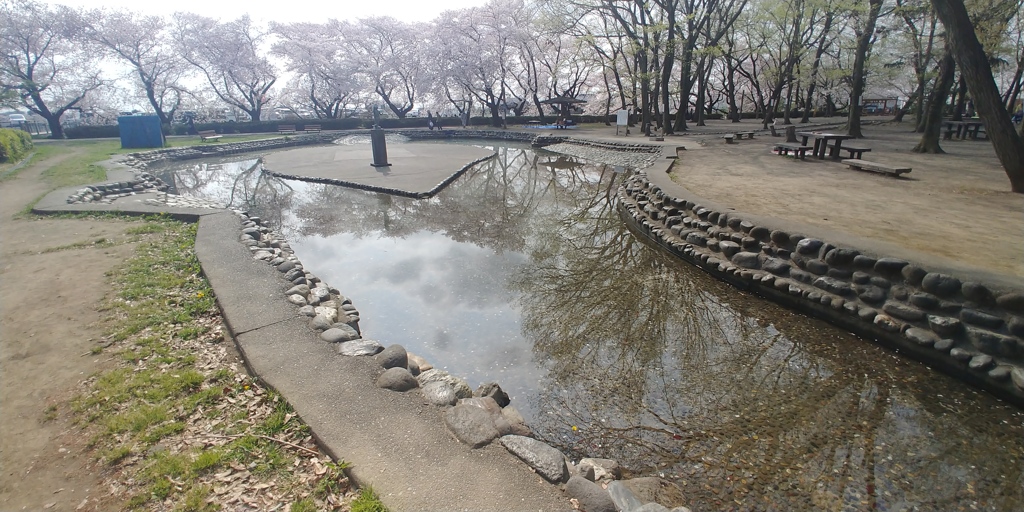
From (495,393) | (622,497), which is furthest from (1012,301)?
(495,393)

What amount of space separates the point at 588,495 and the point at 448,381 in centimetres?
152

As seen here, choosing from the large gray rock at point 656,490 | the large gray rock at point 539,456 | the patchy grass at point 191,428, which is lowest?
the large gray rock at point 656,490

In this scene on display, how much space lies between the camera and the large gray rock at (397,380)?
10.2 ft

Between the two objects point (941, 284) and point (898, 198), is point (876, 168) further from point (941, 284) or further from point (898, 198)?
point (941, 284)

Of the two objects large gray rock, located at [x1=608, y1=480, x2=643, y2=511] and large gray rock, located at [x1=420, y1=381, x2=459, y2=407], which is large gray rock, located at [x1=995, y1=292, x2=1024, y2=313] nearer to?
large gray rock, located at [x1=608, y1=480, x2=643, y2=511]

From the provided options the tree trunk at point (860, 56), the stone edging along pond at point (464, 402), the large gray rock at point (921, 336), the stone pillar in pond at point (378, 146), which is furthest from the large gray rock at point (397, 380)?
the tree trunk at point (860, 56)

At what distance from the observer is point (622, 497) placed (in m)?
2.47

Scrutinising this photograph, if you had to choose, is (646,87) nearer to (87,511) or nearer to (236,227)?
(236,227)

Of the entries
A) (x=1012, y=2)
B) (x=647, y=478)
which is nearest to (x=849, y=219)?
(x=647, y=478)

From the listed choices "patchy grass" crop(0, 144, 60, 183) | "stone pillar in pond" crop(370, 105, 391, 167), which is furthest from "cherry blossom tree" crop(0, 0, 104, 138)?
"stone pillar in pond" crop(370, 105, 391, 167)

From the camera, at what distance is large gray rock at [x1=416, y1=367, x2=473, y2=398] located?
11.1 feet

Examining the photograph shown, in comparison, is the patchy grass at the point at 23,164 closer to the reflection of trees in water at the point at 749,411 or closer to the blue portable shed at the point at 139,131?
the blue portable shed at the point at 139,131

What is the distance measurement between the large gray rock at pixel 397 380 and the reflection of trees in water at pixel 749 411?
3.34ft

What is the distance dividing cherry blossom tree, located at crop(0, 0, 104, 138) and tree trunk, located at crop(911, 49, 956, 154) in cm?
3720
